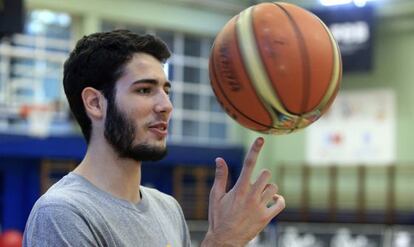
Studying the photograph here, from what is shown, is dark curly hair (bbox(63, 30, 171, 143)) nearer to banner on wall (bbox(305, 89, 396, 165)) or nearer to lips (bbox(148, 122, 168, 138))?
lips (bbox(148, 122, 168, 138))

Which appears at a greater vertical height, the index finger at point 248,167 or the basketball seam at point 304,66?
the basketball seam at point 304,66

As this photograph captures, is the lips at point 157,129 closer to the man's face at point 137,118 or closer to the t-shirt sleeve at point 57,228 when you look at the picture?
the man's face at point 137,118

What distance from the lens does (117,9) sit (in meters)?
12.4

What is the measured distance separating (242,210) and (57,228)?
0.51 meters

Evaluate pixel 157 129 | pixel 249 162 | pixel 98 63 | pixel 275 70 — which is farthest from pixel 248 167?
pixel 98 63

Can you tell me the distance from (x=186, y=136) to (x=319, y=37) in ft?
36.7

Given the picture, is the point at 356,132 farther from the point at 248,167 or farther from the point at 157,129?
the point at 248,167

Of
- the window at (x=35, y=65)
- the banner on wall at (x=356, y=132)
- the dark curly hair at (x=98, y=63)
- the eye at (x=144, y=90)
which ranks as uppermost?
the dark curly hair at (x=98, y=63)

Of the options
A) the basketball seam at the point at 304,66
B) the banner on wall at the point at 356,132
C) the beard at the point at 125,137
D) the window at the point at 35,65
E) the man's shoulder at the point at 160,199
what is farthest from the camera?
the banner on wall at the point at 356,132

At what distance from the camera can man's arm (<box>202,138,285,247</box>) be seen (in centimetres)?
187

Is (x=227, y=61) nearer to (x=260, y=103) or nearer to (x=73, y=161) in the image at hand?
(x=260, y=103)

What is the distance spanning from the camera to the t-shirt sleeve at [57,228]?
187 centimetres

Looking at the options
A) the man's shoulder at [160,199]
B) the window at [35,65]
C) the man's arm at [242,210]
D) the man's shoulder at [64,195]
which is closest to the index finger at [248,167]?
the man's arm at [242,210]

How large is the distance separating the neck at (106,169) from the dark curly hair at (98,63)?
7 centimetres
